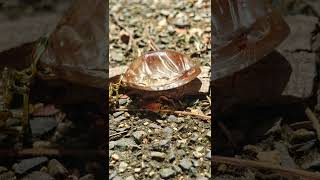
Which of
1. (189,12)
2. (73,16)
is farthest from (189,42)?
(73,16)

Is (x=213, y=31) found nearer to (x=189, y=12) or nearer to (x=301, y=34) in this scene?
(x=301, y=34)

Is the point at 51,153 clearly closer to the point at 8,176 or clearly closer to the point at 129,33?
the point at 8,176

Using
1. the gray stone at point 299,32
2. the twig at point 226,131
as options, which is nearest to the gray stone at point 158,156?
the twig at point 226,131

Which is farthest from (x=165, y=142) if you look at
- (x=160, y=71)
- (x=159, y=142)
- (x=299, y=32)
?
(x=299, y=32)

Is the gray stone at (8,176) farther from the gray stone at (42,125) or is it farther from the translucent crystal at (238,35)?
the translucent crystal at (238,35)

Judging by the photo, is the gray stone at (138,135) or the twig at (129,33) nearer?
the gray stone at (138,135)
